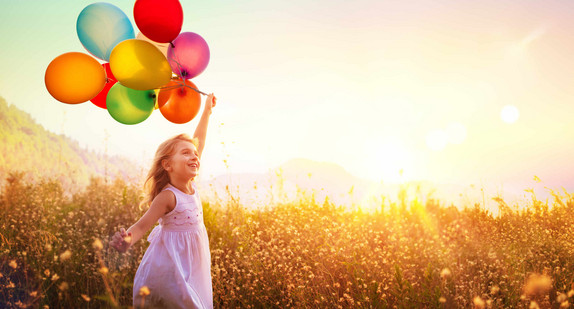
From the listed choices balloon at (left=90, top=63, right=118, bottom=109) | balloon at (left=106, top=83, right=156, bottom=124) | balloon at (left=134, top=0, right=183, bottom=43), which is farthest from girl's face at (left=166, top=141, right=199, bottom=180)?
balloon at (left=90, top=63, right=118, bottom=109)

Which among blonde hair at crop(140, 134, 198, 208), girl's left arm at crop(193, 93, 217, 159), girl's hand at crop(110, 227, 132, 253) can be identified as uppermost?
girl's left arm at crop(193, 93, 217, 159)

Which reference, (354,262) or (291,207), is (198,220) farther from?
(291,207)

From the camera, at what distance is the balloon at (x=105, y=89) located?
3.61 m

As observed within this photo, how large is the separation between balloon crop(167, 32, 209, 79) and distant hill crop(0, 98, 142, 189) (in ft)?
12.1

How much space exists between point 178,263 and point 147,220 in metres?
0.38

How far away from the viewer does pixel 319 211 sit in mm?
5656

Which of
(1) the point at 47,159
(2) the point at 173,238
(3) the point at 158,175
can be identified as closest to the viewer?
(2) the point at 173,238

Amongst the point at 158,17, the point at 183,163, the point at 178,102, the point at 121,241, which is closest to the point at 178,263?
the point at 121,241

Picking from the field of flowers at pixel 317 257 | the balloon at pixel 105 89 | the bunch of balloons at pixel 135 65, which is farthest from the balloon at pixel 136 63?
the field of flowers at pixel 317 257

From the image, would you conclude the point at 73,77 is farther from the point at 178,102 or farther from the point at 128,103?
the point at 178,102

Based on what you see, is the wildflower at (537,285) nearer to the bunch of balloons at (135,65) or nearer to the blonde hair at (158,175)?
the blonde hair at (158,175)

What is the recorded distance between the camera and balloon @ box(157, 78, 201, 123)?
11.5 ft

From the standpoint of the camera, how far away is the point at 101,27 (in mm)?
3391

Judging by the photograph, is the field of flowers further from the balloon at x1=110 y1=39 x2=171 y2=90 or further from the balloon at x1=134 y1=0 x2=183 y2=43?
the balloon at x1=134 y1=0 x2=183 y2=43
